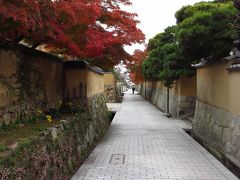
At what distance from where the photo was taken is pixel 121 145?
12.6 m

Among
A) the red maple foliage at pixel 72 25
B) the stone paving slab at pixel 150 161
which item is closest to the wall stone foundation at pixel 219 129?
the stone paving slab at pixel 150 161

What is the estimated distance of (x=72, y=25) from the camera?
29.7ft

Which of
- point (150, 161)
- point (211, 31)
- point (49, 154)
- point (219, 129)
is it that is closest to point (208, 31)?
point (211, 31)

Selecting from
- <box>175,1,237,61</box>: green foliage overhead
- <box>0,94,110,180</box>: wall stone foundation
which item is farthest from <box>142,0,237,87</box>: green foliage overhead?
<box>0,94,110,180</box>: wall stone foundation

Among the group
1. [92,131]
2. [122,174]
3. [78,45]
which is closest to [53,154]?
[122,174]

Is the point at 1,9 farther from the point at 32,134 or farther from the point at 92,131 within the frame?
the point at 92,131

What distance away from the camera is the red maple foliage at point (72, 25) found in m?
6.16

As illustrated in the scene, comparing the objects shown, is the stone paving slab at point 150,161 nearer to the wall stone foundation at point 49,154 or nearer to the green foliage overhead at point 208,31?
the wall stone foundation at point 49,154

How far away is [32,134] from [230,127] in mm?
5801

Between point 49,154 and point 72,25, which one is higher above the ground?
point 72,25

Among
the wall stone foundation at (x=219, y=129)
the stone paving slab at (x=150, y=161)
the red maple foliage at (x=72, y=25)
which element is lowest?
the stone paving slab at (x=150, y=161)

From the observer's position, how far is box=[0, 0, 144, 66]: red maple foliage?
6156mm

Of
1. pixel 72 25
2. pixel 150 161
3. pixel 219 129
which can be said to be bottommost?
pixel 150 161

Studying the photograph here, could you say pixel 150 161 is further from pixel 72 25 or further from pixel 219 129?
pixel 72 25
